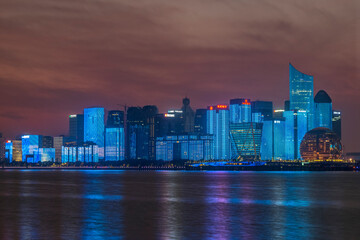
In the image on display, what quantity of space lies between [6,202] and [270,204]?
43181 millimetres

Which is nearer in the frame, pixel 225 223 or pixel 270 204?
pixel 225 223

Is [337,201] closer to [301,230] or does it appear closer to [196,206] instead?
[196,206]

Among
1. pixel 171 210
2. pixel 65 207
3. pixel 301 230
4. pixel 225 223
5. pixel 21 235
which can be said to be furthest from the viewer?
pixel 65 207

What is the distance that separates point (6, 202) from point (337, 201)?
55.2 metres

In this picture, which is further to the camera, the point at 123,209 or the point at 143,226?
the point at 123,209

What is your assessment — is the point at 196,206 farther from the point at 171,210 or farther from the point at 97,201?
the point at 97,201

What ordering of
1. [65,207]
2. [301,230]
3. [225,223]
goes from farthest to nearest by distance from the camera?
1. [65,207]
2. [225,223]
3. [301,230]

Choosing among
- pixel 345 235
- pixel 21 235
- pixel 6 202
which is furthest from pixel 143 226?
pixel 6 202

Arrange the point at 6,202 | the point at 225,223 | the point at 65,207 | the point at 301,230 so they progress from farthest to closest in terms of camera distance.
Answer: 1. the point at 6,202
2. the point at 65,207
3. the point at 225,223
4. the point at 301,230

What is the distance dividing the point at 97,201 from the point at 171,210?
2055 cm

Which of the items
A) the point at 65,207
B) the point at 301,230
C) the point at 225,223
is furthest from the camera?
the point at 65,207

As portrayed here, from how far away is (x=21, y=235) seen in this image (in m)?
49.2

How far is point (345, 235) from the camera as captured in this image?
49.8 meters

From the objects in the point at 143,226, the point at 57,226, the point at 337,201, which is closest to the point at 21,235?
the point at 57,226
